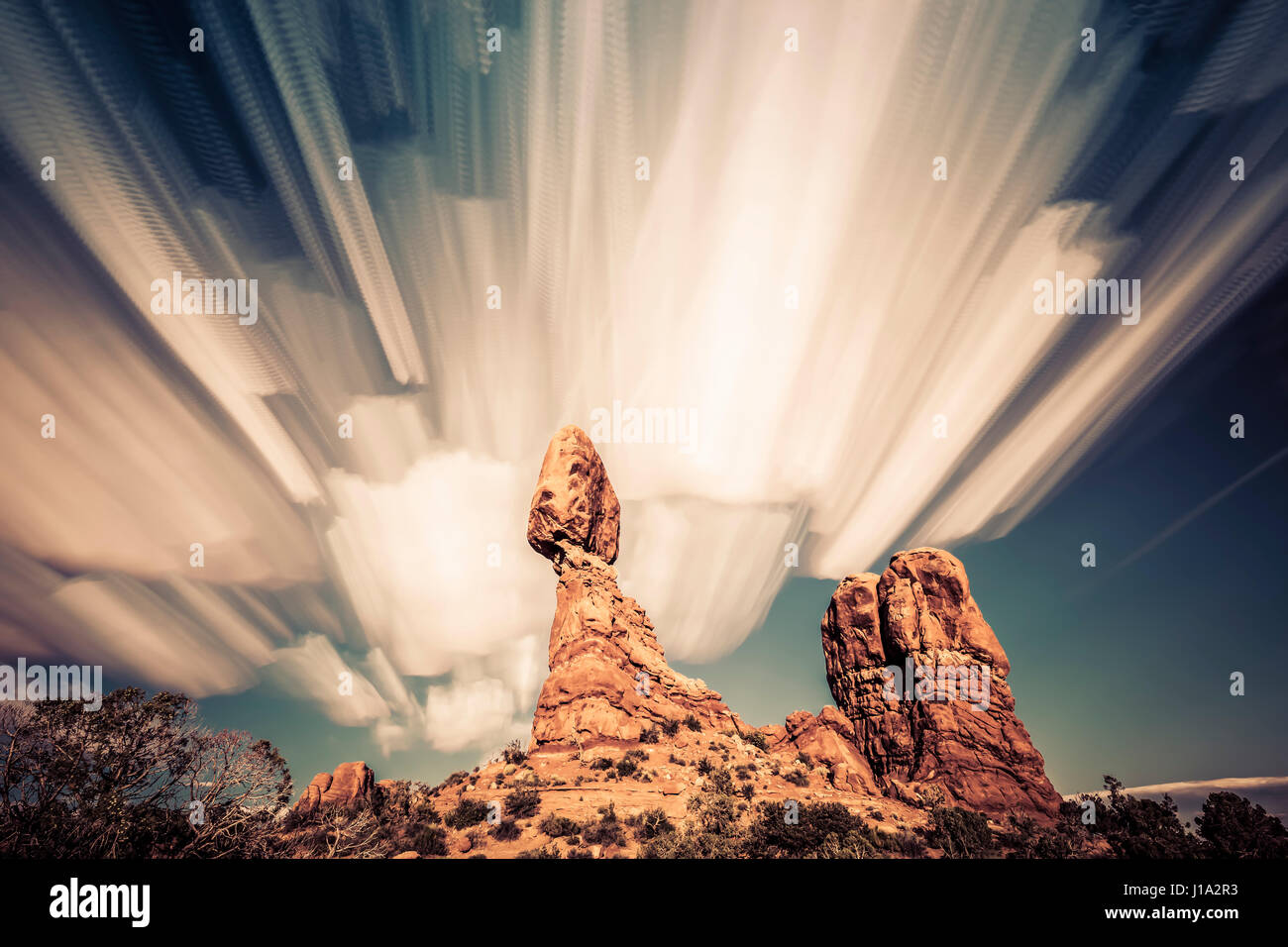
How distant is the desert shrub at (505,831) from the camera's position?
60.5 ft

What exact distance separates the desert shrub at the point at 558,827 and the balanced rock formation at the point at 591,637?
31.1 ft

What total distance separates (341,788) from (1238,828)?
49.3 meters

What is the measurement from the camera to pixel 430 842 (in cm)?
1708

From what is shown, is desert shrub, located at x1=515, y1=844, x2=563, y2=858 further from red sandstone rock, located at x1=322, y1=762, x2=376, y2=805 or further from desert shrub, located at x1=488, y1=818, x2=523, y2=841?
red sandstone rock, located at x1=322, y1=762, x2=376, y2=805

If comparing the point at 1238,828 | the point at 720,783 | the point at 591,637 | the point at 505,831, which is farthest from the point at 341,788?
the point at 1238,828

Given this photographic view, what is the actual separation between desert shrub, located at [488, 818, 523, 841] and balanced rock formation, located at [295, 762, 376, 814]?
906 centimetres

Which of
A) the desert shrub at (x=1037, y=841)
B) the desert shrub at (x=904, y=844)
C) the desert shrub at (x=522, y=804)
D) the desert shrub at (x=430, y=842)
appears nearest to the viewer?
the desert shrub at (x=904, y=844)

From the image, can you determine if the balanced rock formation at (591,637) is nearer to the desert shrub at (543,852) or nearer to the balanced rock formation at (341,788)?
the balanced rock formation at (341,788)

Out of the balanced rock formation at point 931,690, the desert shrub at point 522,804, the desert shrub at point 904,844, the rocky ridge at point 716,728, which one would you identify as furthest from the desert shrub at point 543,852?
the balanced rock formation at point 931,690

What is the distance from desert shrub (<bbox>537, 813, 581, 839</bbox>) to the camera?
1803cm

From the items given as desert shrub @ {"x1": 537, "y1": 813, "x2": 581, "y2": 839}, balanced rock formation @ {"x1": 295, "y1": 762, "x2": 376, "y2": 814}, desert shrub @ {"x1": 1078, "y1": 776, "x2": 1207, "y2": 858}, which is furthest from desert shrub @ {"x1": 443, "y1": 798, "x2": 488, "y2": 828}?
desert shrub @ {"x1": 1078, "y1": 776, "x2": 1207, "y2": 858}
